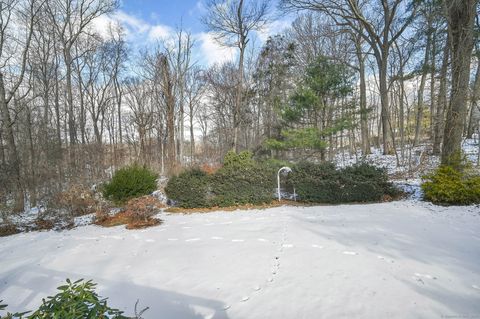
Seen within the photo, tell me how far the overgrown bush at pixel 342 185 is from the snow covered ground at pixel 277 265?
3.81 ft

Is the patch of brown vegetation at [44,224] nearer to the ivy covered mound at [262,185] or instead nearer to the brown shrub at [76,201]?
the brown shrub at [76,201]

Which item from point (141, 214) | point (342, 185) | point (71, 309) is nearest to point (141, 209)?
point (141, 214)

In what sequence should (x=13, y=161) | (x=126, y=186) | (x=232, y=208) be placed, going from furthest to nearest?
(x=13, y=161) → (x=126, y=186) → (x=232, y=208)

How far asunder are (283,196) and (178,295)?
17.1 ft

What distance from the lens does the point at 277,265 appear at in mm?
3285

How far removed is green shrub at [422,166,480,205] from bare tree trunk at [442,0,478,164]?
0.58 m

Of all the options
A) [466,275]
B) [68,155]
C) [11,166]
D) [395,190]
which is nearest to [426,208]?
[395,190]

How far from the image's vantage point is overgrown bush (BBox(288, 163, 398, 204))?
671 centimetres

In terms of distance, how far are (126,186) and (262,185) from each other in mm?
4287

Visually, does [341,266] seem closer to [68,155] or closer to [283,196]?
[283,196]

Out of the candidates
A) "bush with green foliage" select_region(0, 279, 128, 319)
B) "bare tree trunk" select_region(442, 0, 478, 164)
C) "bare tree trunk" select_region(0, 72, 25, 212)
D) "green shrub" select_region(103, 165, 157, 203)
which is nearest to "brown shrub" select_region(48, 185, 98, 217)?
"green shrub" select_region(103, 165, 157, 203)

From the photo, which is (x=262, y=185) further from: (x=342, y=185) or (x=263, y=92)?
(x=263, y=92)

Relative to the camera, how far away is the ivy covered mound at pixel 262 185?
6855mm

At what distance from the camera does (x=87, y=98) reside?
2070 cm
